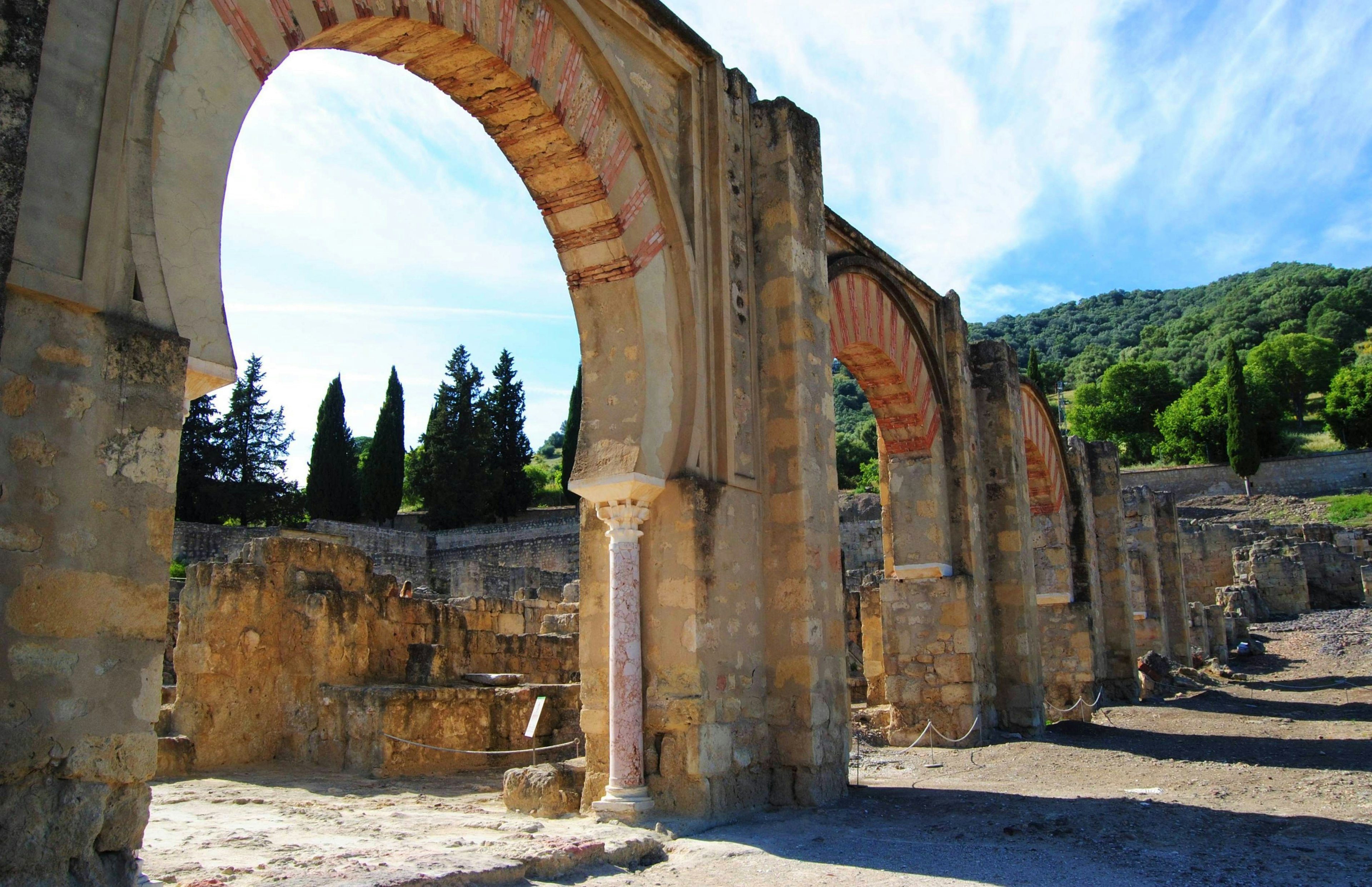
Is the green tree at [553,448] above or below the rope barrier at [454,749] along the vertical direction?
above

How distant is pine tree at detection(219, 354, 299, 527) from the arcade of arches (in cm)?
2470

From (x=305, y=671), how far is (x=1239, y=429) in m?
38.8

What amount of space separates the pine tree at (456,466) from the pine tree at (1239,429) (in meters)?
27.5

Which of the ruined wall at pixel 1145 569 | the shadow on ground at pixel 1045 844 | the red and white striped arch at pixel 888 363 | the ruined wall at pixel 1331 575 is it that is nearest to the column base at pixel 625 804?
the shadow on ground at pixel 1045 844

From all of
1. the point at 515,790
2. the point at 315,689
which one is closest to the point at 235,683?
the point at 315,689

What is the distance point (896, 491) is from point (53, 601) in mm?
7367

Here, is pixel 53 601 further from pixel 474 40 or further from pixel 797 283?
pixel 797 283

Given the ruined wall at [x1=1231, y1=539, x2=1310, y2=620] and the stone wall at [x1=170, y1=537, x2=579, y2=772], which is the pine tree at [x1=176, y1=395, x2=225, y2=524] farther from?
the ruined wall at [x1=1231, y1=539, x2=1310, y2=620]

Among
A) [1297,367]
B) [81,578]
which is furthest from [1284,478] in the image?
[81,578]

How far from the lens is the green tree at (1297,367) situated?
4794 centimetres

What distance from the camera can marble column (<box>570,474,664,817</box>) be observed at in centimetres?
495

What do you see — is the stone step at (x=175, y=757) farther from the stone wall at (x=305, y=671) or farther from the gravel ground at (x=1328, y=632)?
the gravel ground at (x=1328, y=632)

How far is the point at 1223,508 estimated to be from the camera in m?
36.8

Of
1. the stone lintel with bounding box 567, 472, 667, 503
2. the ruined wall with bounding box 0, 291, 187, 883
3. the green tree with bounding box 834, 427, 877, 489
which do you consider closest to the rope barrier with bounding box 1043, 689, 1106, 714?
the stone lintel with bounding box 567, 472, 667, 503
